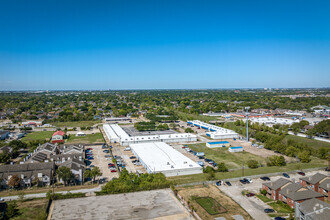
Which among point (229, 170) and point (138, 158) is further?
point (138, 158)

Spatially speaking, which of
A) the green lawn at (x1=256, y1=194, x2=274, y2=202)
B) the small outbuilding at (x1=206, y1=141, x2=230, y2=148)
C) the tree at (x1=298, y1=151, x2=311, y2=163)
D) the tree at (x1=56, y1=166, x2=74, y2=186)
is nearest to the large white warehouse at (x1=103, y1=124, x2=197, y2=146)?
the small outbuilding at (x1=206, y1=141, x2=230, y2=148)

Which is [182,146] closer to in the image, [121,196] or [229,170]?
[229,170]

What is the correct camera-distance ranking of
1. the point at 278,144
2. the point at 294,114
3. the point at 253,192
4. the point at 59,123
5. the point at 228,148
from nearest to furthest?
1. the point at 253,192
2. the point at 278,144
3. the point at 228,148
4. the point at 59,123
5. the point at 294,114

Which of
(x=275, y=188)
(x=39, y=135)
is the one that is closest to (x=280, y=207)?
(x=275, y=188)

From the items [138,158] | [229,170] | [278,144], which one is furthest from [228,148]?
[138,158]

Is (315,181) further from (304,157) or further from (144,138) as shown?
(144,138)

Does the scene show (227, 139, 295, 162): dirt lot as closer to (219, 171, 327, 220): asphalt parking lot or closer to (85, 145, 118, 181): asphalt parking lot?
(219, 171, 327, 220): asphalt parking lot

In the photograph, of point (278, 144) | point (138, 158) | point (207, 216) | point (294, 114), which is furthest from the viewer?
point (294, 114)
